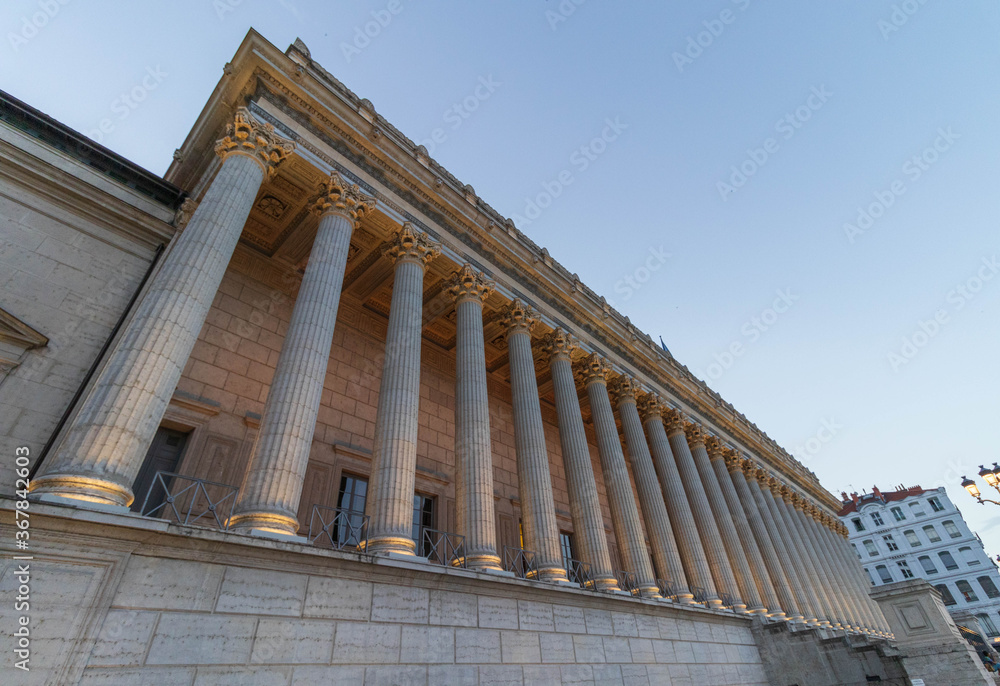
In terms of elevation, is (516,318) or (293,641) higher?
(516,318)

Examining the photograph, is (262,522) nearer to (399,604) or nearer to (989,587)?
(399,604)

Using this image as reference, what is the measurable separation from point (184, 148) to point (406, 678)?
54.8 ft

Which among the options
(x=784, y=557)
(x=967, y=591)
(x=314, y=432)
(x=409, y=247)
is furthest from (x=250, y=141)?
(x=967, y=591)

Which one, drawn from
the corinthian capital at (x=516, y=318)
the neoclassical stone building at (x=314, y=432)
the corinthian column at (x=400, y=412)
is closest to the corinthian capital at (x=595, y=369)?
the neoclassical stone building at (x=314, y=432)

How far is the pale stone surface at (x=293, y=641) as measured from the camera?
26.4ft

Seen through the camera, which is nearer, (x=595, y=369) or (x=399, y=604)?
(x=399, y=604)

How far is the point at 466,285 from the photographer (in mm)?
17594

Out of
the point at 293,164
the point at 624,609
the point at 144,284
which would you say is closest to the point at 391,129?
the point at 293,164

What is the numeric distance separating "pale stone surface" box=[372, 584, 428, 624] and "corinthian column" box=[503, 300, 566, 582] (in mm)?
Answer: 4624

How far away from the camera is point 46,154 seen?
578 inches

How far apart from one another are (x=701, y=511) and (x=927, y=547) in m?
62.1

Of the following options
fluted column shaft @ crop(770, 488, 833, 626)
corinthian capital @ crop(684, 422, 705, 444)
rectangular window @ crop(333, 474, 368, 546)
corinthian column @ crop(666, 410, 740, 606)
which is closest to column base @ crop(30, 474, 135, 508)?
rectangular window @ crop(333, 474, 368, 546)

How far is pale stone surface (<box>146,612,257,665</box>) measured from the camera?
7238mm

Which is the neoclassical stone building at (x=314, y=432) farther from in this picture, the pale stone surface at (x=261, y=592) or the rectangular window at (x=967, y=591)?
the rectangular window at (x=967, y=591)
